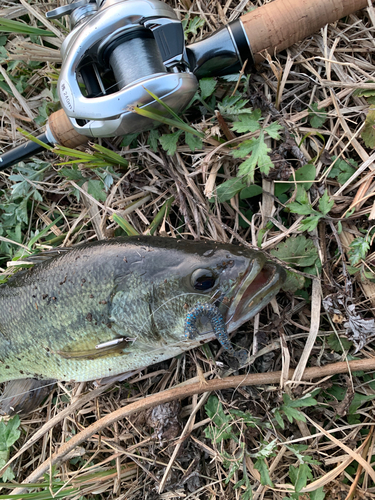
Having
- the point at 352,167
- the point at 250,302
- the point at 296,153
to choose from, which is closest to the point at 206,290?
the point at 250,302

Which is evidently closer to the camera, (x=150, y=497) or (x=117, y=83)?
(x=117, y=83)

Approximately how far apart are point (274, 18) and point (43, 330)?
2.52m

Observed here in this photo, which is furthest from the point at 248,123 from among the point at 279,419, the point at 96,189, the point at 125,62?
the point at 279,419

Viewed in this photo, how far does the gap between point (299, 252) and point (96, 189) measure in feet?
5.25

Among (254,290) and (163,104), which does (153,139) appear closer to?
(163,104)

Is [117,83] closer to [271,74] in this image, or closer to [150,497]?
[271,74]

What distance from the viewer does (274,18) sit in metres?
2.29

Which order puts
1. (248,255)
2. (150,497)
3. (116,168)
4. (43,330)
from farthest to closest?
(116,168) → (150,497) → (43,330) → (248,255)

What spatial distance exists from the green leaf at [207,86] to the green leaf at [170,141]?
0.30m

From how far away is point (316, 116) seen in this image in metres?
2.46

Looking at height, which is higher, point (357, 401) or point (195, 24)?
point (195, 24)

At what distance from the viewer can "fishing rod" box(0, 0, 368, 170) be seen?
2.11 m

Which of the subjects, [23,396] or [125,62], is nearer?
[125,62]

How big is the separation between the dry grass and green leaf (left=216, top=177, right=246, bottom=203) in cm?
10
